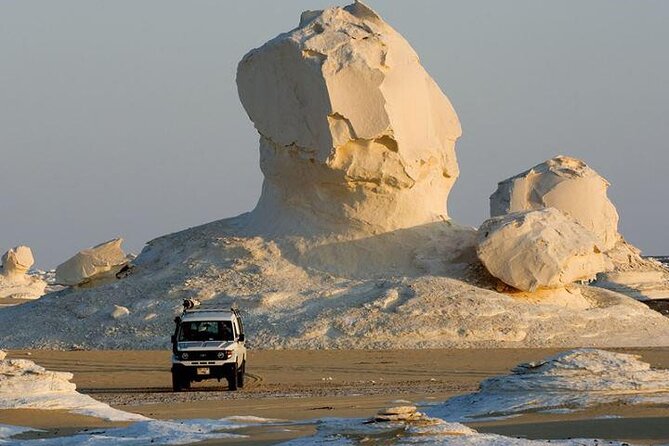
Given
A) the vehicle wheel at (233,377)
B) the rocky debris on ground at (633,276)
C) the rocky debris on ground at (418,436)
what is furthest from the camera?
the rocky debris on ground at (633,276)

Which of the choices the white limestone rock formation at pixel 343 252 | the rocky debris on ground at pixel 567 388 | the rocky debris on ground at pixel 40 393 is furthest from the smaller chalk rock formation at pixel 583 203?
the rocky debris on ground at pixel 40 393

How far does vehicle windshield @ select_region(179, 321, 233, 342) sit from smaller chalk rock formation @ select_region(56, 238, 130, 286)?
15.9 m

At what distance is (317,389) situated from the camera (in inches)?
1012

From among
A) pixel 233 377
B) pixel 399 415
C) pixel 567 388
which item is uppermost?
pixel 233 377

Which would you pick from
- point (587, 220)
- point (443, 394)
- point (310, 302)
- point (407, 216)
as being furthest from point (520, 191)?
point (443, 394)

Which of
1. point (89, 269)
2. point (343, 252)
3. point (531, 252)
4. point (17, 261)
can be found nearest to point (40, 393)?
point (343, 252)

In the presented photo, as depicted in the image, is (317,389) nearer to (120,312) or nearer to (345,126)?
(120,312)

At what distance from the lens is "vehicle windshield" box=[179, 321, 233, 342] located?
24656mm

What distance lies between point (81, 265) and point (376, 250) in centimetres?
863

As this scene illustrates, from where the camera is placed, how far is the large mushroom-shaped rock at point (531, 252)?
36.3m

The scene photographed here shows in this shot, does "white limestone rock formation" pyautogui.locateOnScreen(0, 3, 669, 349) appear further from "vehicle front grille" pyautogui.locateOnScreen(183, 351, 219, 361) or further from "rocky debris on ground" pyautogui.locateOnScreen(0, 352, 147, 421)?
"rocky debris on ground" pyautogui.locateOnScreen(0, 352, 147, 421)

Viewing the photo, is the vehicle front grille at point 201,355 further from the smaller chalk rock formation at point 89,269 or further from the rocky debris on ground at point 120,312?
the smaller chalk rock formation at point 89,269

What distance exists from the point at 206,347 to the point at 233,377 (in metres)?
0.80

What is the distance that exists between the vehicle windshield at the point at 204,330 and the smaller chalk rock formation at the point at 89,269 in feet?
52.2
